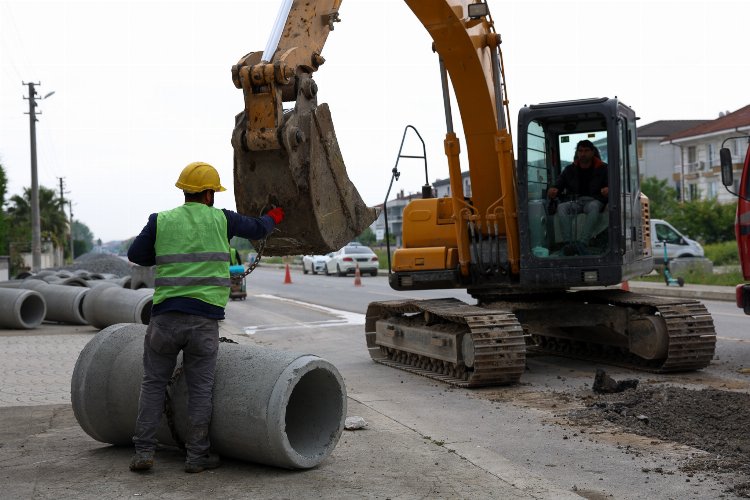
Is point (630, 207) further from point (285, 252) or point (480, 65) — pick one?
point (285, 252)

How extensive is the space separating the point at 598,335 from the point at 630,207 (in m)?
1.66

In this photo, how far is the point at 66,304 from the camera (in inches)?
798

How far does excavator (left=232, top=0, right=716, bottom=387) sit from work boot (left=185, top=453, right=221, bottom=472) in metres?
4.34

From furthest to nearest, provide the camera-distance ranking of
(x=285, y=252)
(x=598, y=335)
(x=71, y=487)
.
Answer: (x=598, y=335)
(x=285, y=252)
(x=71, y=487)

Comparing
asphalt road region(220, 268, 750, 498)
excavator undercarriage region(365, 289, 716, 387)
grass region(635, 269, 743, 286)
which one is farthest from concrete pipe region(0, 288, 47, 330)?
grass region(635, 269, 743, 286)

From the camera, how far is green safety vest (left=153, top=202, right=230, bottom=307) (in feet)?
20.9

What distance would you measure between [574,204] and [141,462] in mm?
6531

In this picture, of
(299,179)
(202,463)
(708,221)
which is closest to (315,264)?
(708,221)

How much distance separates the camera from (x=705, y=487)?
230 inches

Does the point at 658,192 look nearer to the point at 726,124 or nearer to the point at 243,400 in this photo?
the point at 726,124

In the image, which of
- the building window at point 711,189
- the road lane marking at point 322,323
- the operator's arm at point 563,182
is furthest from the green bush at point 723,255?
the building window at point 711,189

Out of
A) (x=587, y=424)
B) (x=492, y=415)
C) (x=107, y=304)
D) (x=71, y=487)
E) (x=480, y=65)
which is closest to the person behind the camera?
(x=71, y=487)

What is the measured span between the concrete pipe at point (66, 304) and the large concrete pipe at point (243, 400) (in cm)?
1333

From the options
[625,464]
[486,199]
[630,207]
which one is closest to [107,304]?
[486,199]
